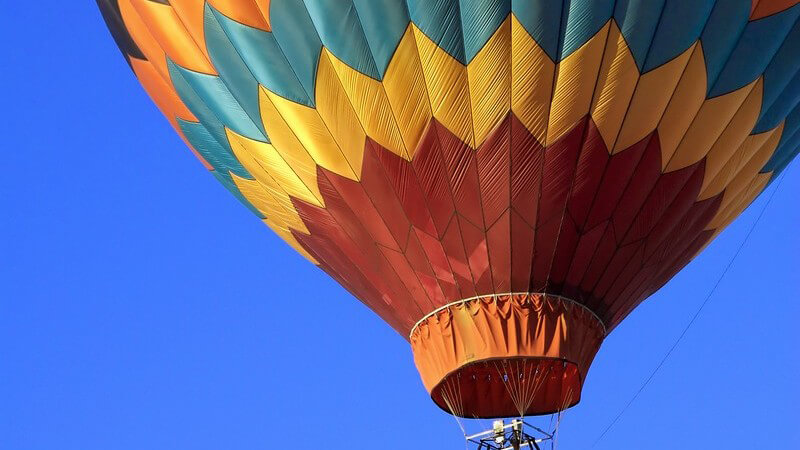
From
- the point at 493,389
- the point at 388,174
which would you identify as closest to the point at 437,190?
the point at 388,174

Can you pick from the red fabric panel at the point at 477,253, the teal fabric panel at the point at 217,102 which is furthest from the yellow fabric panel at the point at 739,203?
the teal fabric panel at the point at 217,102

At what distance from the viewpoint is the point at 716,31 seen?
10047 mm

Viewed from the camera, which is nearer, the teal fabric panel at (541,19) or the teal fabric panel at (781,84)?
the teal fabric panel at (541,19)

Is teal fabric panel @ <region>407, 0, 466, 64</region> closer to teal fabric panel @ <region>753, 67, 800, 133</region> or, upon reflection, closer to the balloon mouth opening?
the balloon mouth opening

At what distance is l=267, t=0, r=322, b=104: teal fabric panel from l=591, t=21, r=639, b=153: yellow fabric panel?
1.75 metres

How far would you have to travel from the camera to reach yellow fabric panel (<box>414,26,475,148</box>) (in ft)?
32.6

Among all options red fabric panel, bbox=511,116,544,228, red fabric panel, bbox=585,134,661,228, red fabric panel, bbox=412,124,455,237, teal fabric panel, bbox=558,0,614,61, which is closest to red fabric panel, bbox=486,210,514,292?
red fabric panel, bbox=511,116,544,228

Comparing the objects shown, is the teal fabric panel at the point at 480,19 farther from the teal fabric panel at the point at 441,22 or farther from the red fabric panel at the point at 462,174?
the red fabric panel at the point at 462,174

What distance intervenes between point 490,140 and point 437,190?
1.59 feet

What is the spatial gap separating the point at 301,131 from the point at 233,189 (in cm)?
156

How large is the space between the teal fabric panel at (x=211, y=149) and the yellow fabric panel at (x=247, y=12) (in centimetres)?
124

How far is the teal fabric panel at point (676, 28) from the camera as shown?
32.2ft

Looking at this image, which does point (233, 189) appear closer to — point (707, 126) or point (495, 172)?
point (495, 172)

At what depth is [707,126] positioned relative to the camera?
10508mm
